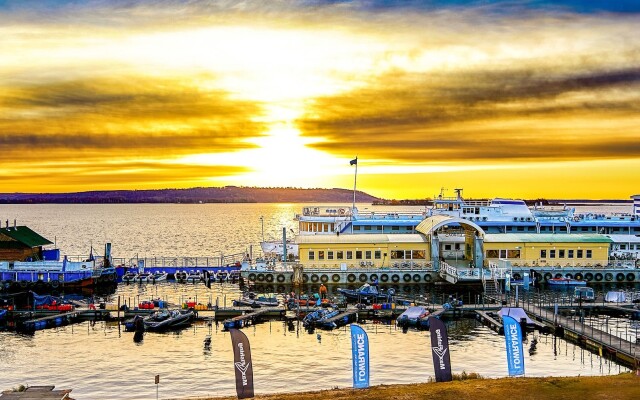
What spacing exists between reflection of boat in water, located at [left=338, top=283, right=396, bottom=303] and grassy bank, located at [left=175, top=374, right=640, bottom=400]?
3332 centimetres

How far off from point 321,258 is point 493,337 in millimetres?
31934

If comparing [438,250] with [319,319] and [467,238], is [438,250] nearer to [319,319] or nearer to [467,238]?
[467,238]

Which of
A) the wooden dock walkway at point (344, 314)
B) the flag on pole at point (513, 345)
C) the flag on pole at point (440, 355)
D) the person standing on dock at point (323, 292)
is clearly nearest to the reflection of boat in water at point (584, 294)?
the wooden dock walkway at point (344, 314)

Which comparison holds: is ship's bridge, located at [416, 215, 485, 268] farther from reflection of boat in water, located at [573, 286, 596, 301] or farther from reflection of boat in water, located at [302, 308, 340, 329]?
reflection of boat in water, located at [302, 308, 340, 329]

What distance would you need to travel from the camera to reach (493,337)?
54594 mm

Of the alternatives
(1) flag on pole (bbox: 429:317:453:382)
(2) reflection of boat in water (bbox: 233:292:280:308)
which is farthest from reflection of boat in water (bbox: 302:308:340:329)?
Result: (1) flag on pole (bbox: 429:317:453:382)

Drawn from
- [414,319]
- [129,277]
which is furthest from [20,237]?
[414,319]

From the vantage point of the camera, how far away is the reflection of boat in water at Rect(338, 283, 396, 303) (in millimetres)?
69250

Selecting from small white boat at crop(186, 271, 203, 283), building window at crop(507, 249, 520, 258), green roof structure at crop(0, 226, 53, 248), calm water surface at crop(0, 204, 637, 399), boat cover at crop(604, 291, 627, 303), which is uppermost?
green roof structure at crop(0, 226, 53, 248)

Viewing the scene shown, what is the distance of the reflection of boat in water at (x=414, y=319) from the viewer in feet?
191

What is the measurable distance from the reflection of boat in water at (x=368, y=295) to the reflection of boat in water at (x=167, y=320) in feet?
55.9

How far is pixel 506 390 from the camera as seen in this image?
3288 cm

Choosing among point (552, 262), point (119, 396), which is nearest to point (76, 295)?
point (119, 396)

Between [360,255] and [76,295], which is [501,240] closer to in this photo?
[360,255]
